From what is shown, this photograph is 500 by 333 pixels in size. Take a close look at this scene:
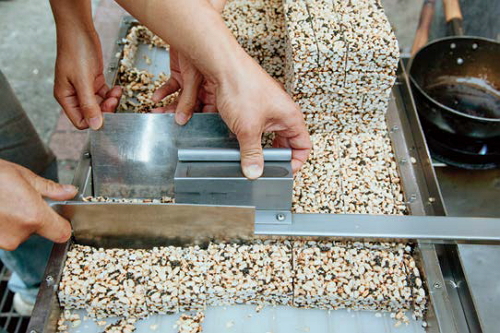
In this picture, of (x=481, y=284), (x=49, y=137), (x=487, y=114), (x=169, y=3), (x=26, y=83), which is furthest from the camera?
(x=26, y=83)

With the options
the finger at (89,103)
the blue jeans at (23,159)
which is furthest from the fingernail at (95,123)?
the blue jeans at (23,159)

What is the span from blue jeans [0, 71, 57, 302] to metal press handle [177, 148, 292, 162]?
3.30 feet

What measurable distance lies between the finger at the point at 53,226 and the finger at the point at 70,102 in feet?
1.59

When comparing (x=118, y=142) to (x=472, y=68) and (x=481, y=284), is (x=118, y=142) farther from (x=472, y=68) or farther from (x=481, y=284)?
(x=472, y=68)

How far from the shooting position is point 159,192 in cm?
157

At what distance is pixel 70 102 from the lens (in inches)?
69.1

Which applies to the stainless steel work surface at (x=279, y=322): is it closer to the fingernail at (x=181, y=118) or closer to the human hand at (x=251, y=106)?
the human hand at (x=251, y=106)

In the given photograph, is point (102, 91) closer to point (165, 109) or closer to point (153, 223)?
point (165, 109)

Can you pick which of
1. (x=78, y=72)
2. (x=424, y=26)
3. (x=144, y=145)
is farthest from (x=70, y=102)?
(x=424, y=26)

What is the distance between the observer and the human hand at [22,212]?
1255 mm

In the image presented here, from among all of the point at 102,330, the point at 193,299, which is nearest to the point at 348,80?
the point at 193,299

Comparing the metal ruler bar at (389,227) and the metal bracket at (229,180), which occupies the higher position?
the metal bracket at (229,180)

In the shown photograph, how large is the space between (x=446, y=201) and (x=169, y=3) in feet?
3.77

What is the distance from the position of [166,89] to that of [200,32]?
21.2 inches
